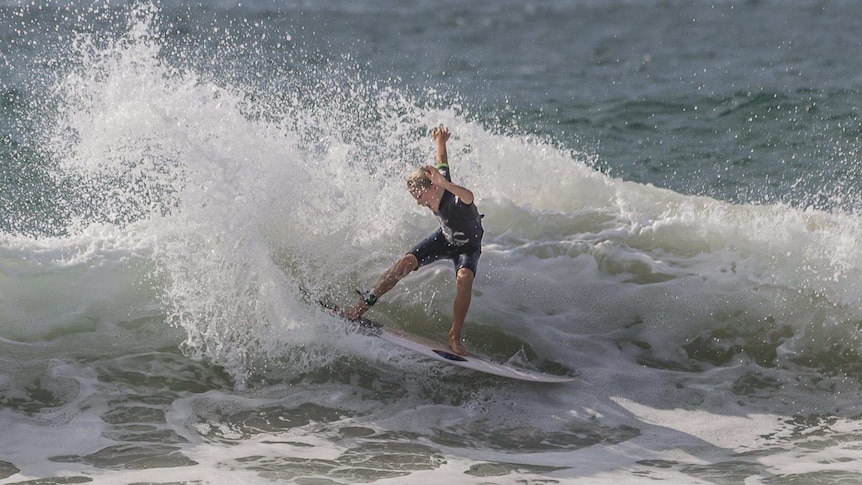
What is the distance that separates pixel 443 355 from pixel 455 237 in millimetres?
1075

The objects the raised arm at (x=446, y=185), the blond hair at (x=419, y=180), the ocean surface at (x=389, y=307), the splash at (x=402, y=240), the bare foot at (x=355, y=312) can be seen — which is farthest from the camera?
the splash at (x=402, y=240)

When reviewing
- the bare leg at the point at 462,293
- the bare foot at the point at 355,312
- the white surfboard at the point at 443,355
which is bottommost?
the white surfboard at the point at 443,355

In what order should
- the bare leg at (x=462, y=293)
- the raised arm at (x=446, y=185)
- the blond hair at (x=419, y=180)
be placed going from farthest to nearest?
the bare leg at (x=462, y=293), the blond hair at (x=419, y=180), the raised arm at (x=446, y=185)

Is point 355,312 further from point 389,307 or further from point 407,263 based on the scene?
point 389,307

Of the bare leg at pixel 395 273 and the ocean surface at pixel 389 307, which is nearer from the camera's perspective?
the ocean surface at pixel 389 307

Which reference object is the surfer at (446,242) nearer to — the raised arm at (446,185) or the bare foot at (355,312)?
the bare foot at (355,312)

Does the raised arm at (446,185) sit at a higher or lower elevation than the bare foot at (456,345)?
higher

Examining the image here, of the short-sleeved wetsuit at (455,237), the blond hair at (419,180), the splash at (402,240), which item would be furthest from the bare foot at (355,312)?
the blond hair at (419,180)

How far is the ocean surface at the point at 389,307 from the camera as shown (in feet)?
24.0

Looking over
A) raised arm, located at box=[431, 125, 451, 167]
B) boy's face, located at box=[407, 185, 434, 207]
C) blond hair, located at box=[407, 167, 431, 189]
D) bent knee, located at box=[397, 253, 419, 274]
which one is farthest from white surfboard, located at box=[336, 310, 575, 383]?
raised arm, located at box=[431, 125, 451, 167]

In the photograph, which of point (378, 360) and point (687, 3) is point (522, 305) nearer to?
point (378, 360)

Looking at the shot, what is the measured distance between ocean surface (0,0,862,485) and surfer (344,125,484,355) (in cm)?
52

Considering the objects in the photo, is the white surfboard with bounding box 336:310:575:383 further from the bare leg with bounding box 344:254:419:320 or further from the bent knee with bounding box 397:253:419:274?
the bent knee with bounding box 397:253:419:274

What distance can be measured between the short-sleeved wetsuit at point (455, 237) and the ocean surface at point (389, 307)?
99 centimetres
